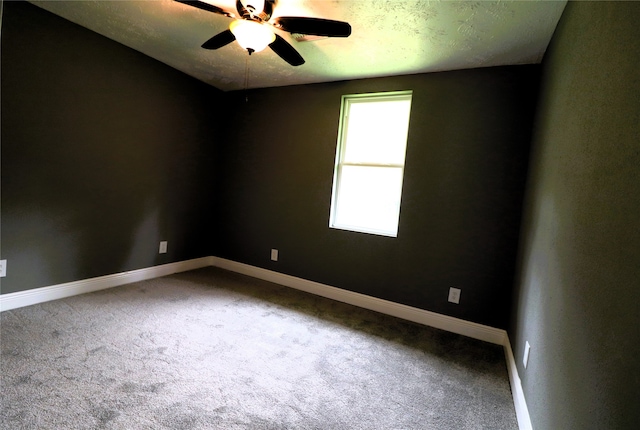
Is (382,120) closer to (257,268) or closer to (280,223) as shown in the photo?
(280,223)

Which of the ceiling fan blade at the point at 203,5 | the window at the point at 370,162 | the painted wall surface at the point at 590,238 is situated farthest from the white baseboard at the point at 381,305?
the ceiling fan blade at the point at 203,5

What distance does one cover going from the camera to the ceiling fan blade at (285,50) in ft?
6.49

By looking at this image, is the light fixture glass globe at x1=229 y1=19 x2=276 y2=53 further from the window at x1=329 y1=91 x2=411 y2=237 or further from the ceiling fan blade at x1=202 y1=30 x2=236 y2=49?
the window at x1=329 y1=91 x2=411 y2=237

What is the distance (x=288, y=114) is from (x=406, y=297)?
7.98ft

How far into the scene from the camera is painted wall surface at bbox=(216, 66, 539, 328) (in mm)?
2473

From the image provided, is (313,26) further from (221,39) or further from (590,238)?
(590,238)

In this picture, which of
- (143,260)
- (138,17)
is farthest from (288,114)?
(143,260)

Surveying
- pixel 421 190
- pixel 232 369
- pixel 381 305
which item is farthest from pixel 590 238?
pixel 381 305

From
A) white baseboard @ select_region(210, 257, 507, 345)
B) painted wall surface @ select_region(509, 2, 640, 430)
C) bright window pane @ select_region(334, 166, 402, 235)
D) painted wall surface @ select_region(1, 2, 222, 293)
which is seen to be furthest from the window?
painted wall surface @ select_region(1, 2, 222, 293)

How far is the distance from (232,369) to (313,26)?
6.99ft

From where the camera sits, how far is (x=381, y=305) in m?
2.98

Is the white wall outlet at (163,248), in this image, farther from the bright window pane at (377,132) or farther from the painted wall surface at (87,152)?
the bright window pane at (377,132)

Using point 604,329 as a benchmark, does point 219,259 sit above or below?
below

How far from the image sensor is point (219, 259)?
405 cm
